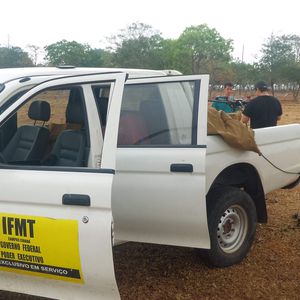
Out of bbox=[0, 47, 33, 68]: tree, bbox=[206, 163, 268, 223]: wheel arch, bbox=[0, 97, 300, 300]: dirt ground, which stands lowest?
bbox=[0, 97, 300, 300]: dirt ground

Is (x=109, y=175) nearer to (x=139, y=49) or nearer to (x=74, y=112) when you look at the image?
(x=74, y=112)

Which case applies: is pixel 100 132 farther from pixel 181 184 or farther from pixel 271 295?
pixel 271 295

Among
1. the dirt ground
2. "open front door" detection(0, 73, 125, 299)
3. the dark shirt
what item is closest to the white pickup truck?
"open front door" detection(0, 73, 125, 299)

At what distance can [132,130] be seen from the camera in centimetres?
405

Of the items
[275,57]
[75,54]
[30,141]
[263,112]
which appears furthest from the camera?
[75,54]

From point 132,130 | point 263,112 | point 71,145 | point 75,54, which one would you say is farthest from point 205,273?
point 75,54

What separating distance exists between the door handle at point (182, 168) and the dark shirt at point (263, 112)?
347 cm

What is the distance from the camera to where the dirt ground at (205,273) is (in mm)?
3895

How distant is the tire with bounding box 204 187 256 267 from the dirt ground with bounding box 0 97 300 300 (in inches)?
4.7

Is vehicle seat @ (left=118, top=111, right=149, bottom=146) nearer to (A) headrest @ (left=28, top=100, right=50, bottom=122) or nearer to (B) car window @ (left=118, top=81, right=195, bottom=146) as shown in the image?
(B) car window @ (left=118, top=81, right=195, bottom=146)

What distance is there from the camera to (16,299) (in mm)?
3734

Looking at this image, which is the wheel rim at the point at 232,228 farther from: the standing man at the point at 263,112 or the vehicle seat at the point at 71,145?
the standing man at the point at 263,112

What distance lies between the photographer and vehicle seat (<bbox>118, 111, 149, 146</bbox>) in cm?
398

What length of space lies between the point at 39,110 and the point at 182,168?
3.79 ft
